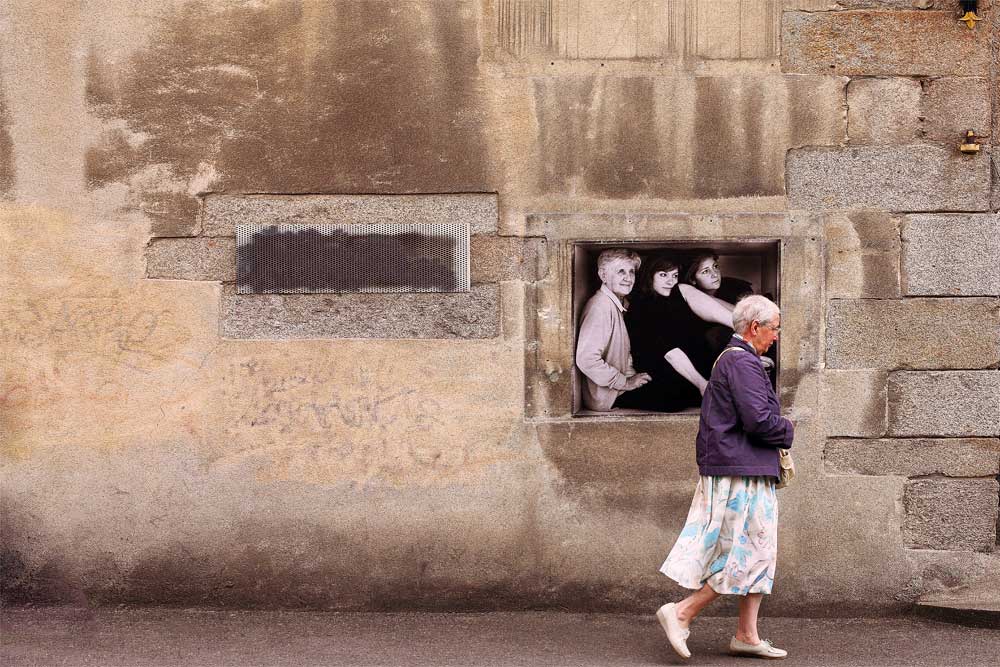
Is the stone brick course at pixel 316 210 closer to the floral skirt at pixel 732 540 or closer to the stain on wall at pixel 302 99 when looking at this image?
the stain on wall at pixel 302 99

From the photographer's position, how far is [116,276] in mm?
5664

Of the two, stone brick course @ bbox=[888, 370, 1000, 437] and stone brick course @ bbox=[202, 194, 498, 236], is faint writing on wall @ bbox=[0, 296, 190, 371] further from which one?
stone brick course @ bbox=[888, 370, 1000, 437]

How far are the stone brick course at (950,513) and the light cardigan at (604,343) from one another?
61.9 inches

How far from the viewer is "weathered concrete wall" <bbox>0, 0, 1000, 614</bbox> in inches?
220

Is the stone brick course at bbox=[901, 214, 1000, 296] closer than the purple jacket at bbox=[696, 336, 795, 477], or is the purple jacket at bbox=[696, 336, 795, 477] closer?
the purple jacket at bbox=[696, 336, 795, 477]

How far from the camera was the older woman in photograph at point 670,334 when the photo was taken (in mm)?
5691

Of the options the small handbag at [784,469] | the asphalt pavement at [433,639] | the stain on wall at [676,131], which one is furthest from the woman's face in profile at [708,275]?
the asphalt pavement at [433,639]

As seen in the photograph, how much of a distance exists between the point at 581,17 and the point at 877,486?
2800 millimetres

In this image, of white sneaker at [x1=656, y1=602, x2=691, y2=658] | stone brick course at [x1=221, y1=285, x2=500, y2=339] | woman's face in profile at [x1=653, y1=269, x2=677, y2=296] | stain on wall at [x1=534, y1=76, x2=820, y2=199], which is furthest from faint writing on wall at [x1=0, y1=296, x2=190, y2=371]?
white sneaker at [x1=656, y1=602, x2=691, y2=658]

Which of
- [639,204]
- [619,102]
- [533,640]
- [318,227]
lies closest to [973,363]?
[639,204]

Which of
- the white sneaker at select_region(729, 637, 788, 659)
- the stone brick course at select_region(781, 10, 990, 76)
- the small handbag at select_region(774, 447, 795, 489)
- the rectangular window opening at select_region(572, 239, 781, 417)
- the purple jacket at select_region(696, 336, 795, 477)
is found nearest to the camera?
the purple jacket at select_region(696, 336, 795, 477)

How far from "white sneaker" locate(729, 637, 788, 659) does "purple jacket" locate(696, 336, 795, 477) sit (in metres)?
0.84

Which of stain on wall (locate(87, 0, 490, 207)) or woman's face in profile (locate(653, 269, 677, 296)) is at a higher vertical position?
stain on wall (locate(87, 0, 490, 207))

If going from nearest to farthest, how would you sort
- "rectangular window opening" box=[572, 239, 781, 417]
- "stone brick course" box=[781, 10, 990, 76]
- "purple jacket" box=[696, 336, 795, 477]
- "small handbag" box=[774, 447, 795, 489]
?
"purple jacket" box=[696, 336, 795, 477]
"small handbag" box=[774, 447, 795, 489]
"stone brick course" box=[781, 10, 990, 76]
"rectangular window opening" box=[572, 239, 781, 417]
